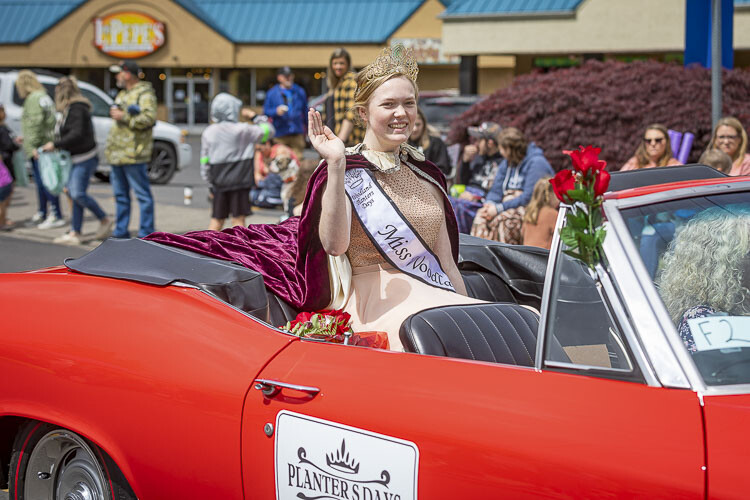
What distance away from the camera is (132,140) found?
9.78 meters

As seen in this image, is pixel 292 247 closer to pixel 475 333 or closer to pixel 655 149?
pixel 475 333

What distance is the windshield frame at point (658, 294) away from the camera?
2109mm

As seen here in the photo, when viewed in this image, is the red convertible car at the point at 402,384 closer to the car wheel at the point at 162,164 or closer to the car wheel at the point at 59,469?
the car wheel at the point at 59,469

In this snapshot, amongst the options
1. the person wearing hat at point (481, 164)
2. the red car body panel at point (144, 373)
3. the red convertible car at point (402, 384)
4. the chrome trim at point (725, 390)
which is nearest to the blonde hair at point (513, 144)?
the person wearing hat at point (481, 164)

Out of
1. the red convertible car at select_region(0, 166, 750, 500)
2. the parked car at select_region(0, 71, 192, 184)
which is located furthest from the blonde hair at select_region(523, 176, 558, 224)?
the parked car at select_region(0, 71, 192, 184)

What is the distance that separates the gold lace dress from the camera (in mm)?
3535

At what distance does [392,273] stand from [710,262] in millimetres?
1416

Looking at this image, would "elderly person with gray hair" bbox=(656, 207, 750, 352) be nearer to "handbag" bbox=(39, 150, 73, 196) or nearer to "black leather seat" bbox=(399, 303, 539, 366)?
"black leather seat" bbox=(399, 303, 539, 366)

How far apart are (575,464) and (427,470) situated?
38 centimetres

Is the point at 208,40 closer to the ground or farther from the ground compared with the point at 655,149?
farther from the ground

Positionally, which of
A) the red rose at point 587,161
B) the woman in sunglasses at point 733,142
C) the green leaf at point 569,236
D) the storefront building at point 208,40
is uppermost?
the storefront building at point 208,40

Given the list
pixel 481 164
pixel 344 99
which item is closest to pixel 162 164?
pixel 344 99

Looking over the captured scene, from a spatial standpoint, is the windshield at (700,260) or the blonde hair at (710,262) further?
the blonde hair at (710,262)

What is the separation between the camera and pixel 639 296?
2229 mm
